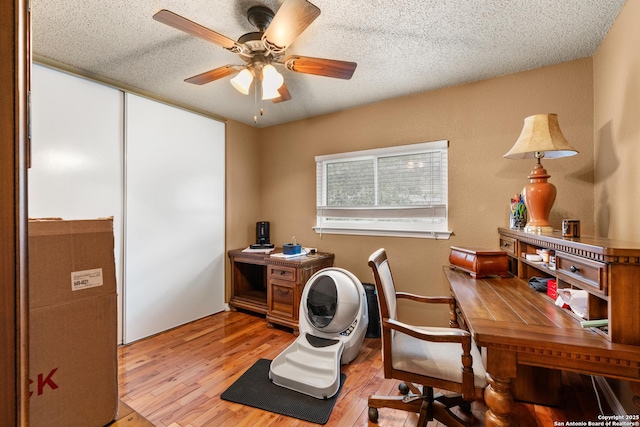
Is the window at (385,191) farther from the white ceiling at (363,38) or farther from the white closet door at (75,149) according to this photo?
the white closet door at (75,149)

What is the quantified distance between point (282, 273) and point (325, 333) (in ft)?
2.68

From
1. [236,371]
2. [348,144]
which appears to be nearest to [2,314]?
[236,371]

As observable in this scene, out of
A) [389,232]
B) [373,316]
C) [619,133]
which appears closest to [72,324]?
[373,316]

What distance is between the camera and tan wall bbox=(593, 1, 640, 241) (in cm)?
150

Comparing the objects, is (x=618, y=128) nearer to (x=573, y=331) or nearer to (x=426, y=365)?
(x=573, y=331)

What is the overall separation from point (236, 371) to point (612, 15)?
3376 mm

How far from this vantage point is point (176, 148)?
9.80 ft

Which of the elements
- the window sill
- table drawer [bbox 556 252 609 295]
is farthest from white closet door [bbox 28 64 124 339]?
table drawer [bbox 556 252 609 295]

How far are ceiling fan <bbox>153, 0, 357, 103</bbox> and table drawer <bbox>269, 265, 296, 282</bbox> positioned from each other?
5.47ft

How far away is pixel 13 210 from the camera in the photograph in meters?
0.39

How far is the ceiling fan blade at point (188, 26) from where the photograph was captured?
1.31 m

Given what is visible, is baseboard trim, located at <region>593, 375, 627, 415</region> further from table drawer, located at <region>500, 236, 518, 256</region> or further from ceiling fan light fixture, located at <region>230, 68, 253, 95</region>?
ceiling fan light fixture, located at <region>230, 68, 253, 95</region>

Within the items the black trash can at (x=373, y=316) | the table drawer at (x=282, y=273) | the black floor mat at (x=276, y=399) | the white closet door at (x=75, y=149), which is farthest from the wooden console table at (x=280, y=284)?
the white closet door at (x=75, y=149)

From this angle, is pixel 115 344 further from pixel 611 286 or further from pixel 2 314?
pixel 611 286
